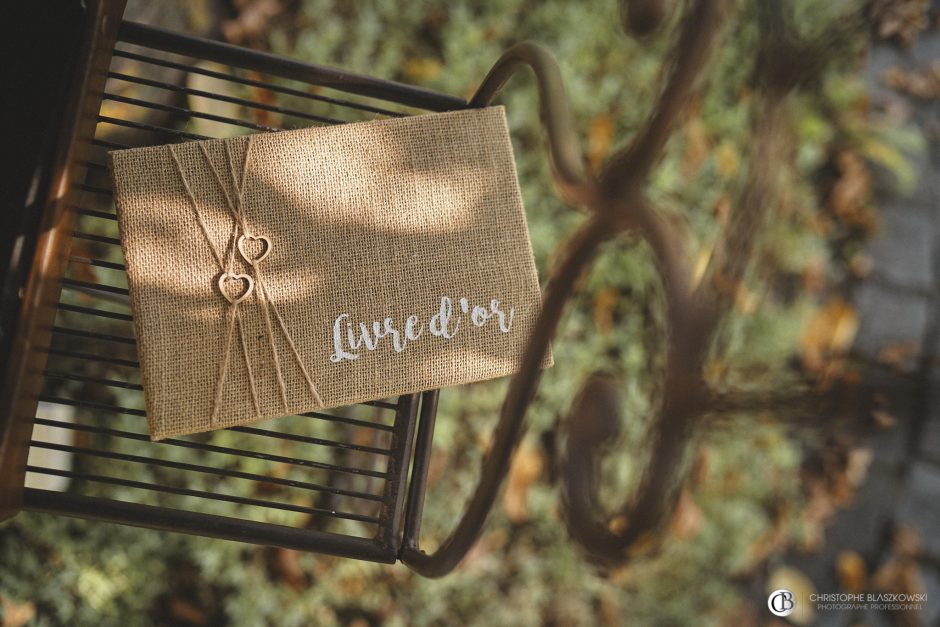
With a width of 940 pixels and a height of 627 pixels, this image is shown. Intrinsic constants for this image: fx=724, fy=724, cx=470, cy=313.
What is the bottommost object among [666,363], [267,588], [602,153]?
[267,588]

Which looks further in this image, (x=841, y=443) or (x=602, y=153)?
(x=841, y=443)

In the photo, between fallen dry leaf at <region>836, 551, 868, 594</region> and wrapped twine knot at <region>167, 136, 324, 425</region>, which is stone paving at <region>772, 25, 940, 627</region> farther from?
wrapped twine knot at <region>167, 136, 324, 425</region>

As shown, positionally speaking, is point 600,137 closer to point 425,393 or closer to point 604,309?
point 604,309

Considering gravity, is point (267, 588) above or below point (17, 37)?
below

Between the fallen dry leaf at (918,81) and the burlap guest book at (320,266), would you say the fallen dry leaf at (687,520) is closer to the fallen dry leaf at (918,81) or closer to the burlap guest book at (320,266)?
the burlap guest book at (320,266)

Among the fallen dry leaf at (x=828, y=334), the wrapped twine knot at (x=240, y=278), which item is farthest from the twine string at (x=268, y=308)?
the fallen dry leaf at (x=828, y=334)

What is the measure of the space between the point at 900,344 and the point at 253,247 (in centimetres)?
194

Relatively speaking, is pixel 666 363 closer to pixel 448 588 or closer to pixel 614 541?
pixel 614 541

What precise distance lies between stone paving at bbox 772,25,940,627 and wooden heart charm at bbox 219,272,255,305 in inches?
65.3

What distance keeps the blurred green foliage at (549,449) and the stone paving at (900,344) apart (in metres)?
0.21

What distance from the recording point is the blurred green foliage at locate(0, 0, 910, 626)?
1.45 m

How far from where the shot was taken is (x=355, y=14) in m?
1.67

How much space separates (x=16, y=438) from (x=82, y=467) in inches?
32.0

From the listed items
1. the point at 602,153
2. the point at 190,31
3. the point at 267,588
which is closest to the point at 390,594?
the point at 267,588
